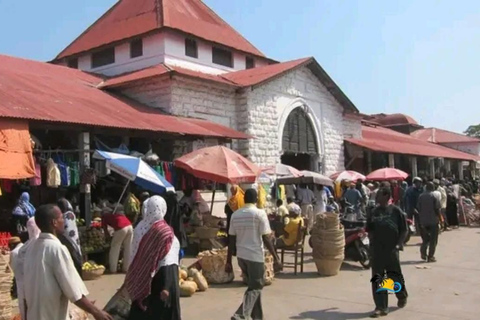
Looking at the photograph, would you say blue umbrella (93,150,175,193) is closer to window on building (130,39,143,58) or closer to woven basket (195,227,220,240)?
woven basket (195,227,220,240)

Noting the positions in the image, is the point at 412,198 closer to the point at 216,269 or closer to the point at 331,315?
the point at 216,269

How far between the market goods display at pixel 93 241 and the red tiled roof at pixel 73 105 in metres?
2.23

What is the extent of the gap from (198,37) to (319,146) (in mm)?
6404

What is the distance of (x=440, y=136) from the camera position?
40250 millimetres

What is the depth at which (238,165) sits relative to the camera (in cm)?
1126

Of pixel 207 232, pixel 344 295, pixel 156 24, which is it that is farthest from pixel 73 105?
pixel 156 24

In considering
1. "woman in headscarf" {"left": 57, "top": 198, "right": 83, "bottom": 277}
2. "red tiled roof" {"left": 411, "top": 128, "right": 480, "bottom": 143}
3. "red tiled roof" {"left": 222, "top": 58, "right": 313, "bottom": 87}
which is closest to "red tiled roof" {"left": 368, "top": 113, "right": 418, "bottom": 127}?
"red tiled roof" {"left": 411, "top": 128, "right": 480, "bottom": 143}

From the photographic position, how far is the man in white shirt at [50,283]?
3641mm

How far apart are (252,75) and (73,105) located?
25.7 feet

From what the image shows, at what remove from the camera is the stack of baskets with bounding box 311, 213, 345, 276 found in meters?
9.34

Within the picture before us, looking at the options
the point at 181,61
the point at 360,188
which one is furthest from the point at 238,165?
the point at 181,61

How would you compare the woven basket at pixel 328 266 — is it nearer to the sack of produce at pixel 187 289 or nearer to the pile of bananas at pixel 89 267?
the sack of produce at pixel 187 289

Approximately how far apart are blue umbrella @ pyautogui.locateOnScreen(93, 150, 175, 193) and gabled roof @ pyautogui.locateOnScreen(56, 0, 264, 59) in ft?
33.5

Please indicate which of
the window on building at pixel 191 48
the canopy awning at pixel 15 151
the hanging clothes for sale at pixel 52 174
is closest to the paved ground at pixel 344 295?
the hanging clothes for sale at pixel 52 174
